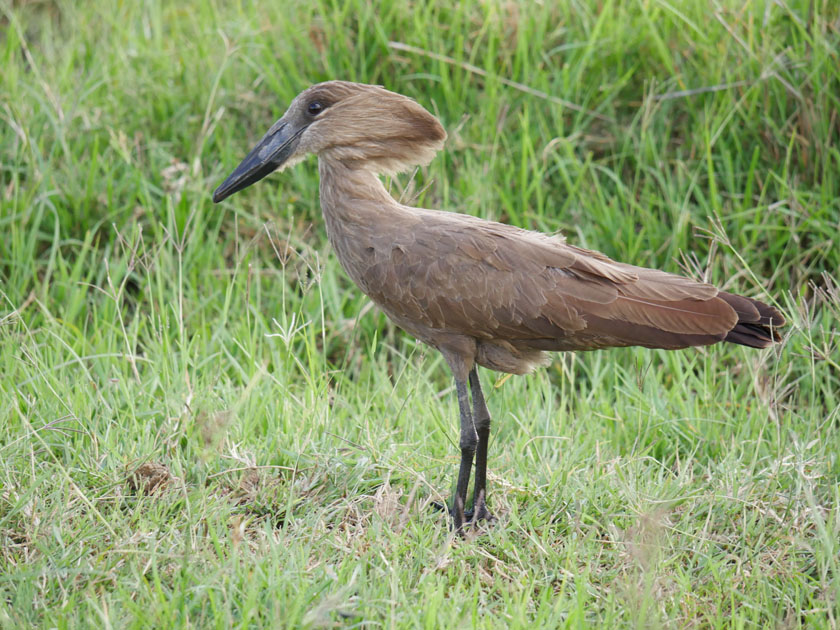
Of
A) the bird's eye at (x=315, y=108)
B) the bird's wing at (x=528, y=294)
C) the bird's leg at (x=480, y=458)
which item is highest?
the bird's eye at (x=315, y=108)

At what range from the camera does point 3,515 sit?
10.9ft

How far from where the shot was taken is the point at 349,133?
12.2ft

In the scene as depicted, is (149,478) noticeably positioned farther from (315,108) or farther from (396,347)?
(396,347)

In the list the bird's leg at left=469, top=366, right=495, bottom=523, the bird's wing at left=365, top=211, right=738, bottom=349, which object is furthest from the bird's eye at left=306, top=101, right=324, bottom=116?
the bird's leg at left=469, top=366, right=495, bottom=523

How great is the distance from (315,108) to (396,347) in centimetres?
193

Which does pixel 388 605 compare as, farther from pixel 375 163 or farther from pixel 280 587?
pixel 375 163

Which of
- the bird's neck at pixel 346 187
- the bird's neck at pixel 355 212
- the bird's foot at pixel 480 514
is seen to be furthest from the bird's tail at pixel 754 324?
the bird's neck at pixel 346 187

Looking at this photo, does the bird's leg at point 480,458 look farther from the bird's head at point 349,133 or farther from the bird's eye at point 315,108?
the bird's eye at point 315,108

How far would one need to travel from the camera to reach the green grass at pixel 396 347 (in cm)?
315

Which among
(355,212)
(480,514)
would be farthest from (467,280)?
(480,514)

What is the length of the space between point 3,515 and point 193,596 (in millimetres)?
845

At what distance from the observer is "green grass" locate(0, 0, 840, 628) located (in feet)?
10.3

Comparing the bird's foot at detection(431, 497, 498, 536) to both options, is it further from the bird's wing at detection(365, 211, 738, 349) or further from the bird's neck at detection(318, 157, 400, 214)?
the bird's neck at detection(318, 157, 400, 214)

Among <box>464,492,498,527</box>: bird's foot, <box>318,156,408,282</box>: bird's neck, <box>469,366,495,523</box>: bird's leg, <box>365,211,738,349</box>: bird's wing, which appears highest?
<box>318,156,408,282</box>: bird's neck
